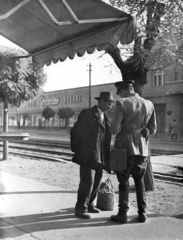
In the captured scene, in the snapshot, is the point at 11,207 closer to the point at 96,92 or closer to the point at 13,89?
the point at 13,89

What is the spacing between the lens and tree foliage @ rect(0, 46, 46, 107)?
10.0m

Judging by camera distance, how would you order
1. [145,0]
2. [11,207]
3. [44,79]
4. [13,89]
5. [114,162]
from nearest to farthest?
[114,162] < [11,207] < [145,0] < [13,89] < [44,79]

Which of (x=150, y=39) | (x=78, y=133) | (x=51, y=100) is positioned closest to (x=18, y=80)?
(x=150, y=39)

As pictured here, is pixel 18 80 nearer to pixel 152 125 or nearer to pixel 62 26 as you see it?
pixel 62 26

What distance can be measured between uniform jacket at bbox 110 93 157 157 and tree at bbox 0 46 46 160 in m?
6.11

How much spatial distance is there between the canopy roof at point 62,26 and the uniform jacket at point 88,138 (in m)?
1.07

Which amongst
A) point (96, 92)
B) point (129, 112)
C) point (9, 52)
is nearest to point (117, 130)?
point (129, 112)

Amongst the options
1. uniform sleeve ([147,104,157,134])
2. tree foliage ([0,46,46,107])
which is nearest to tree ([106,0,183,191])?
uniform sleeve ([147,104,157,134])

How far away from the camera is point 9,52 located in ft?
32.2

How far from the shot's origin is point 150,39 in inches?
280

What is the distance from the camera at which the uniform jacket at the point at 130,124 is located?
14.3 feet

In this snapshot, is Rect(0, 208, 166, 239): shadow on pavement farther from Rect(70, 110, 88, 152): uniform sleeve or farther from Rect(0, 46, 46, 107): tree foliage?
Rect(0, 46, 46, 107): tree foliage

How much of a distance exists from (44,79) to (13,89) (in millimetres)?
1256

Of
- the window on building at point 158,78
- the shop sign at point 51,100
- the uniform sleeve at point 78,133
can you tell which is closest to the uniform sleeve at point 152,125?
the uniform sleeve at point 78,133
